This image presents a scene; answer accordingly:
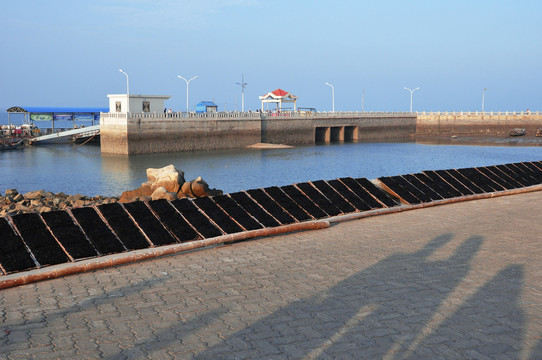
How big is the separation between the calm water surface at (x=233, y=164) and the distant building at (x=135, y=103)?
16.7 feet

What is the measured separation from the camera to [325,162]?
53375 mm

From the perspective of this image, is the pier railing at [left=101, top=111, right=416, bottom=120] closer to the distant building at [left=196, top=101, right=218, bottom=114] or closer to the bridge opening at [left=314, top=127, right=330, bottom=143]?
the bridge opening at [left=314, top=127, right=330, bottom=143]

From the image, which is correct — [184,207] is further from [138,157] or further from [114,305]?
[138,157]

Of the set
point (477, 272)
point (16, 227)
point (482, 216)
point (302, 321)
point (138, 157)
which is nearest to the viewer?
point (302, 321)

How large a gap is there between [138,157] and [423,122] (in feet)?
183

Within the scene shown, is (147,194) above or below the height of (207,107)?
below

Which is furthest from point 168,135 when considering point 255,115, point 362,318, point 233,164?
point 362,318

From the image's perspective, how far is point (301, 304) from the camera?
7.55 meters

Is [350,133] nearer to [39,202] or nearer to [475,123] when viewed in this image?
[475,123]

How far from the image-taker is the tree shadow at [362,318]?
6.07 meters

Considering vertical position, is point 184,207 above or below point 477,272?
above

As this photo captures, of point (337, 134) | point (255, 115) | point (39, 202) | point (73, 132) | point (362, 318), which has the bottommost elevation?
point (39, 202)

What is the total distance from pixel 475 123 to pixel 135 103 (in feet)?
184

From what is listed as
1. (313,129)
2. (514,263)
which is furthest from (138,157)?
(514,263)
